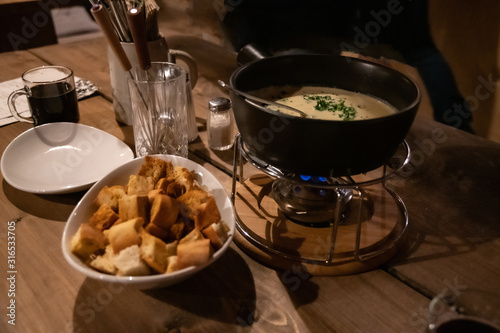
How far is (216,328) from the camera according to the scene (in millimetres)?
754

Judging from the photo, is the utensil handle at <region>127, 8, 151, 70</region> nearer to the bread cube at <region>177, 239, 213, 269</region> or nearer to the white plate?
the white plate

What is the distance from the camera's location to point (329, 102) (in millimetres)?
1040

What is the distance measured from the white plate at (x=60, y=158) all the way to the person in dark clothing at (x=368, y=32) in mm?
1460

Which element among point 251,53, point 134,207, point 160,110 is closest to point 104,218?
point 134,207

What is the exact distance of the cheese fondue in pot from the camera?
994 millimetres

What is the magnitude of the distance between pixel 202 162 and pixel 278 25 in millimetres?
1457

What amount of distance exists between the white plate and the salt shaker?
271 millimetres

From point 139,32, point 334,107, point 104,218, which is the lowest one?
point 104,218

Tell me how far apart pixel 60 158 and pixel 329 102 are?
0.82 m

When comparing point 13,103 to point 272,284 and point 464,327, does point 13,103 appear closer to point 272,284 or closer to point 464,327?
point 272,284

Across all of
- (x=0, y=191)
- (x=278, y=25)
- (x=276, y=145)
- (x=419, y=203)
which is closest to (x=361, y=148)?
(x=276, y=145)

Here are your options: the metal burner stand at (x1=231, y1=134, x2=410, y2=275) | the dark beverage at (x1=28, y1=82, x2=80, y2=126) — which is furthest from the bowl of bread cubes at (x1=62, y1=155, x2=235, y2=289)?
the dark beverage at (x1=28, y1=82, x2=80, y2=126)

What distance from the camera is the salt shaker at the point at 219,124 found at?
4.31 feet

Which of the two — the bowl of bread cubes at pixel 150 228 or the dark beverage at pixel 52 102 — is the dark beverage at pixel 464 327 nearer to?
the bowl of bread cubes at pixel 150 228
